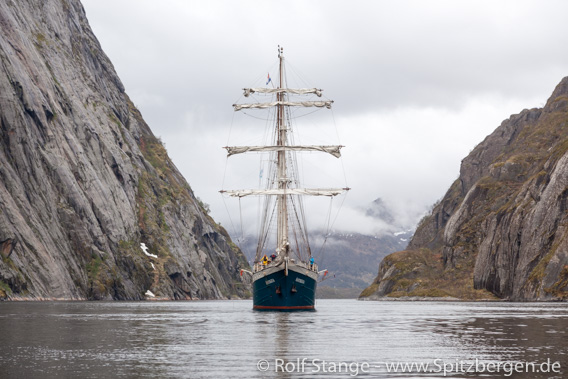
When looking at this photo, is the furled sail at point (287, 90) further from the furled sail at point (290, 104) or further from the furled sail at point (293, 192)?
the furled sail at point (293, 192)

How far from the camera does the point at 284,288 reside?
93.6 metres

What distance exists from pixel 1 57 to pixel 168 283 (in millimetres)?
73567

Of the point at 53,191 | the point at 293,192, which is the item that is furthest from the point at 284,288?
the point at 53,191

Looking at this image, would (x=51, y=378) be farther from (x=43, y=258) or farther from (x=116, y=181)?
(x=116, y=181)

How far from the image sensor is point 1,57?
503 feet

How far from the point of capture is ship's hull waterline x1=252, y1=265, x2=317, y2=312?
93438mm

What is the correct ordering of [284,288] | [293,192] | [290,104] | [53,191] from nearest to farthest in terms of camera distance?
[284,288], [293,192], [290,104], [53,191]

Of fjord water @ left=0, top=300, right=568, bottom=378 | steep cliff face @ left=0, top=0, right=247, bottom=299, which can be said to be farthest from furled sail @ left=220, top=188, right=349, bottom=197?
fjord water @ left=0, top=300, right=568, bottom=378

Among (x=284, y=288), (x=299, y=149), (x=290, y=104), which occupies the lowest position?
(x=284, y=288)

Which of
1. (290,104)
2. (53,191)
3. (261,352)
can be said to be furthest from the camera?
(53,191)

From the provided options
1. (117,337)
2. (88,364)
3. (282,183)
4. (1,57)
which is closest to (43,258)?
(1,57)

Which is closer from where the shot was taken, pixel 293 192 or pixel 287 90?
pixel 293 192

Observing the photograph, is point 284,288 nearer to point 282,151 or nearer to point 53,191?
point 282,151

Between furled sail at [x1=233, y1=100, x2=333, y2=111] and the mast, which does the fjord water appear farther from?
furled sail at [x1=233, y1=100, x2=333, y2=111]
